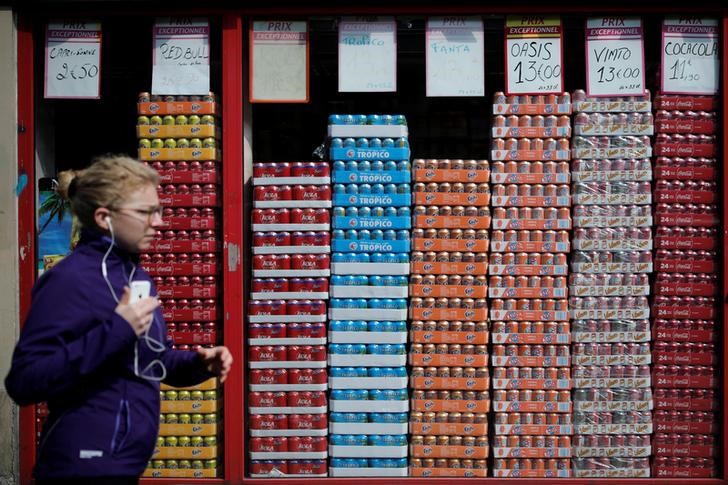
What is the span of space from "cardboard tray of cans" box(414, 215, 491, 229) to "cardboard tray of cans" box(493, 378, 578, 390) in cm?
116

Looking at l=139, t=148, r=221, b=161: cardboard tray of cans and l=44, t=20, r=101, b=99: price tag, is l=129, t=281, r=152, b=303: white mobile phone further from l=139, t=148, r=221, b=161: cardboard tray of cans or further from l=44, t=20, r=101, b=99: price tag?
l=44, t=20, r=101, b=99: price tag

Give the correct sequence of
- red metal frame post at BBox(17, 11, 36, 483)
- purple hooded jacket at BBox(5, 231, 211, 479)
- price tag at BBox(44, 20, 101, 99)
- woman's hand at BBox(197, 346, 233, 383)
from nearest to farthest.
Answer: purple hooded jacket at BBox(5, 231, 211, 479), woman's hand at BBox(197, 346, 233, 383), red metal frame post at BBox(17, 11, 36, 483), price tag at BBox(44, 20, 101, 99)

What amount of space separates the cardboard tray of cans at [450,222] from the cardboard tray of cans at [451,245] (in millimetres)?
104

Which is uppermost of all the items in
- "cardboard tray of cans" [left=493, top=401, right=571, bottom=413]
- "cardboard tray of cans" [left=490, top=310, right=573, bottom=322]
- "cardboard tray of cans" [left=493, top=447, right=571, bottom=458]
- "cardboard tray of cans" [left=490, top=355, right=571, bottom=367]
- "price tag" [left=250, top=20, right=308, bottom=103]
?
"price tag" [left=250, top=20, right=308, bottom=103]

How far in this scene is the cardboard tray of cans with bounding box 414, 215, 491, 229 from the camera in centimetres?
592

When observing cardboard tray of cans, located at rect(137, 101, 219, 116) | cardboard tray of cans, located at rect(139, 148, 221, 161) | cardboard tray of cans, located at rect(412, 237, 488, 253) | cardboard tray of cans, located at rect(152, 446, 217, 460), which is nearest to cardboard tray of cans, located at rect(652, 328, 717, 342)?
cardboard tray of cans, located at rect(412, 237, 488, 253)

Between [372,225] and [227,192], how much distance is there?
3.62 feet

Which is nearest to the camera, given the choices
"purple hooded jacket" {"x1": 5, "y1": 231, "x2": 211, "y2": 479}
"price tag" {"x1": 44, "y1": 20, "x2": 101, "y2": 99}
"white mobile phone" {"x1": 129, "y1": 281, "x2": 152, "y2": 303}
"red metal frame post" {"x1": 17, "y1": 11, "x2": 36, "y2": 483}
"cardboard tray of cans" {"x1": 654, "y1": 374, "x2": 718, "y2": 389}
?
"purple hooded jacket" {"x1": 5, "y1": 231, "x2": 211, "y2": 479}

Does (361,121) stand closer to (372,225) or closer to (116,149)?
(372,225)

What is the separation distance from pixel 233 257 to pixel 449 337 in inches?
67.1

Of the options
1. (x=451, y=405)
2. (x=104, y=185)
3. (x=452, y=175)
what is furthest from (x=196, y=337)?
(x=104, y=185)

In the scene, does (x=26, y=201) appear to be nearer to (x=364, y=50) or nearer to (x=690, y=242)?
(x=364, y=50)

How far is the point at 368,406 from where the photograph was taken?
19.3 feet

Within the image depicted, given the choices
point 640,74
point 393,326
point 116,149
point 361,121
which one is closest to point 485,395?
point 393,326
